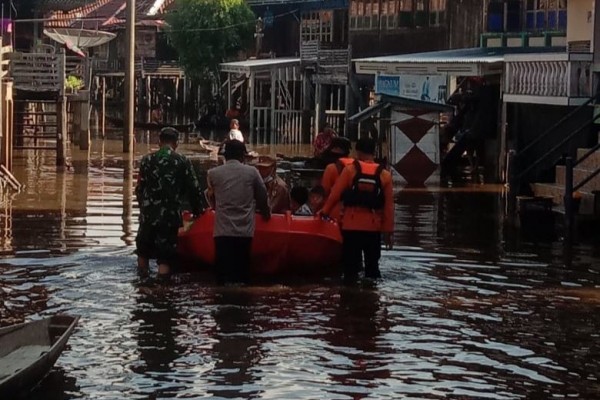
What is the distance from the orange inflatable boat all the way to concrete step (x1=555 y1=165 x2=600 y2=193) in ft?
25.7

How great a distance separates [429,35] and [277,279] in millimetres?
31461

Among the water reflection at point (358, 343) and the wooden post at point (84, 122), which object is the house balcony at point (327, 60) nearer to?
the wooden post at point (84, 122)

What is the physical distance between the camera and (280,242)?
14695mm

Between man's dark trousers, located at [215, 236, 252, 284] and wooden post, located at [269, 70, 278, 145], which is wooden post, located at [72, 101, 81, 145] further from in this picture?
man's dark trousers, located at [215, 236, 252, 284]

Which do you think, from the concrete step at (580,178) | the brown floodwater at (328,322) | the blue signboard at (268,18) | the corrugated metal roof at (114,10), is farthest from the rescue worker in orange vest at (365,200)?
the corrugated metal roof at (114,10)

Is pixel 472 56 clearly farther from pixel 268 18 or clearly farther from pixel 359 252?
pixel 268 18

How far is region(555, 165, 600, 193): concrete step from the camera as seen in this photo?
2172 centimetres

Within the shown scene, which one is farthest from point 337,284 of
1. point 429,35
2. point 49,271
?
point 429,35

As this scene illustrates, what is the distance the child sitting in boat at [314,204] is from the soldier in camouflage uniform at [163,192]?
68.9 inches

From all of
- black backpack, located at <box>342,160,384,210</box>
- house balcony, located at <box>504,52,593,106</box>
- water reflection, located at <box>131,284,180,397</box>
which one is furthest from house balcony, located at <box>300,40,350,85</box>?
water reflection, located at <box>131,284,180,397</box>

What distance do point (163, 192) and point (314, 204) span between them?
8.38 feet

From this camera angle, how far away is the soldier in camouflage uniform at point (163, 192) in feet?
46.3

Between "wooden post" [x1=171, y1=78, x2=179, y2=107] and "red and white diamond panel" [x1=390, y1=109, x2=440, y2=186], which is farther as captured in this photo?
"wooden post" [x1=171, y1=78, x2=179, y2=107]

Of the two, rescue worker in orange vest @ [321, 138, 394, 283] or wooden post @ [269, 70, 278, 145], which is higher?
wooden post @ [269, 70, 278, 145]
